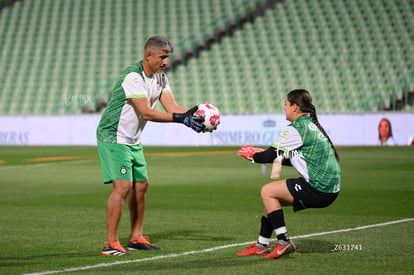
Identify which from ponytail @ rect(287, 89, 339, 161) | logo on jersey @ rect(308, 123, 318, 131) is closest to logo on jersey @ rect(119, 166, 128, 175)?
ponytail @ rect(287, 89, 339, 161)

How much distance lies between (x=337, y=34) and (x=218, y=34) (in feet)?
18.9

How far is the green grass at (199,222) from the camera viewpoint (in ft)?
23.1

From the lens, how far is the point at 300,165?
7375 mm

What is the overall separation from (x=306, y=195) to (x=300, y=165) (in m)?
0.28

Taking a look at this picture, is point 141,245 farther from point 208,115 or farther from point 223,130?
point 223,130

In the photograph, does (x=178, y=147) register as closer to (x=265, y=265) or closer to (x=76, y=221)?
(x=76, y=221)

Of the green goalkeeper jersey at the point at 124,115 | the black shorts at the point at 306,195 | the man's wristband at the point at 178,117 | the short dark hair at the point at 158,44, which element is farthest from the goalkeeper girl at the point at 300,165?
the short dark hair at the point at 158,44

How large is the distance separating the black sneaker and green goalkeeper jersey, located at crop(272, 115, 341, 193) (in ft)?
5.59

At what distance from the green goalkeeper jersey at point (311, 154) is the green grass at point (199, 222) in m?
0.71

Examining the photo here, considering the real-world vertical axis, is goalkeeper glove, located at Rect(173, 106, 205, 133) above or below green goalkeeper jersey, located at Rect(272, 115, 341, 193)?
above

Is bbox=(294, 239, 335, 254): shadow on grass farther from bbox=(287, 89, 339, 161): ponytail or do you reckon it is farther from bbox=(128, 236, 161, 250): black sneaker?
bbox=(128, 236, 161, 250): black sneaker

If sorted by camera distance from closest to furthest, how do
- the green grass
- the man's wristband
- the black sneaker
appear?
the green grass, the man's wristband, the black sneaker

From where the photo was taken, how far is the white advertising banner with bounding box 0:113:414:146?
96.8 feet

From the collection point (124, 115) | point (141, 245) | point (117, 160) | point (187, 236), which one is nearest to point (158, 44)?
A: point (124, 115)
